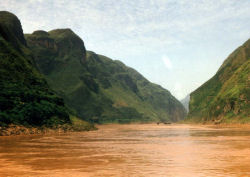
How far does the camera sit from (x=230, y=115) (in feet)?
422

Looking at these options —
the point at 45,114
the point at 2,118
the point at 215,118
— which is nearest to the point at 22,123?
the point at 2,118

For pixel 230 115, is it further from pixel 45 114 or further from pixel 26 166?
pixel 26 166

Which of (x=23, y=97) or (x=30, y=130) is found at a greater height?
(x=23, y=97)

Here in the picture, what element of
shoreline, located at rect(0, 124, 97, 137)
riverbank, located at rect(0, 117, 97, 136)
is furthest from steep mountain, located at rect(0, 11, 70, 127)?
shoreline, located at rect(0, 124, 97, 137)

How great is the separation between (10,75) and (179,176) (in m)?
67.7

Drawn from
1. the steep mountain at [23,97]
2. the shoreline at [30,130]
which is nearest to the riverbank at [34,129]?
the shoreline at [30,130]

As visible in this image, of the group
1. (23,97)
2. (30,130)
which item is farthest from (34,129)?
(23,97)

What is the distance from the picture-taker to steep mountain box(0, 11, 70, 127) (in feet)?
208

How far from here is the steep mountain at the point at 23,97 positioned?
A: 63.3m

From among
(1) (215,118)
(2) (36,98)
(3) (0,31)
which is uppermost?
(3) (0,31)

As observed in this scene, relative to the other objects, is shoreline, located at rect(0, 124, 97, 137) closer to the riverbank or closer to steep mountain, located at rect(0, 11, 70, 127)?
the riverbank

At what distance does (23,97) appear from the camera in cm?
7006

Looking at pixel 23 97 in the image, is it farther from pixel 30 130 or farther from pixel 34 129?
pixel 30 130

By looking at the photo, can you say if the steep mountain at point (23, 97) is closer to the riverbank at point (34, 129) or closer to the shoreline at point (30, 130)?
the riverbank at point (34, 129)
